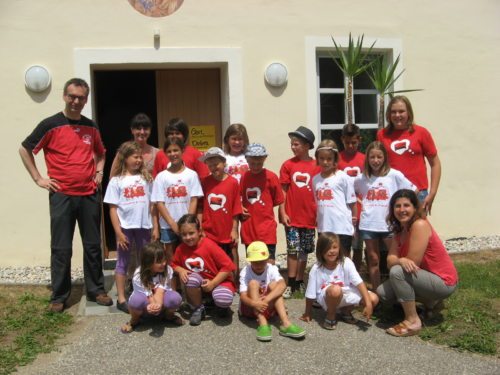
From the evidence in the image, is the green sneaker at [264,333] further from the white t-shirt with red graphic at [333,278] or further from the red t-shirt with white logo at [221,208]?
the red t-shirt with white logo at [221,208]

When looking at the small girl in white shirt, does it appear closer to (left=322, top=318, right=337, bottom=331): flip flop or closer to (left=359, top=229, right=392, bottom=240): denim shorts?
(left=322, top=318, right=337, bottom=331): flip flop

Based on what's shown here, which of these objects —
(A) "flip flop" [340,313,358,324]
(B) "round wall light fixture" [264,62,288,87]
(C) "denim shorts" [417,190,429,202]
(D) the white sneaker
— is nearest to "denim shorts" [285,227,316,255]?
(D) the white sneaker

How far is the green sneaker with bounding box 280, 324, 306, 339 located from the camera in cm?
393

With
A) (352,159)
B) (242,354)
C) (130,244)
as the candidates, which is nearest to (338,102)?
(352,159)

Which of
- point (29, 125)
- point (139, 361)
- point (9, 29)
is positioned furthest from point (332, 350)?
point (9, 29)

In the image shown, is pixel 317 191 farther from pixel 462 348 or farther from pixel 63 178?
pixel 63 178

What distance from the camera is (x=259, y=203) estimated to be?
4824mm

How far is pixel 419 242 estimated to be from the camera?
4.04 m

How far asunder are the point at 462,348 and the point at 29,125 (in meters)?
5.07

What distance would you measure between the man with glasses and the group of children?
324 mm

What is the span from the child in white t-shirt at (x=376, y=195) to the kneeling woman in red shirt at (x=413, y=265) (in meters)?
0.42

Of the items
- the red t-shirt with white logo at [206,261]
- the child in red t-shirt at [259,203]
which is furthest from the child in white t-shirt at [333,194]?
the red t-shirt with white logo at [206,261]

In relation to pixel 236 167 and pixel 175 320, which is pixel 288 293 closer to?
pixel 175 320

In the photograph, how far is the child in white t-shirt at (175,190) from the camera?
4594mm
